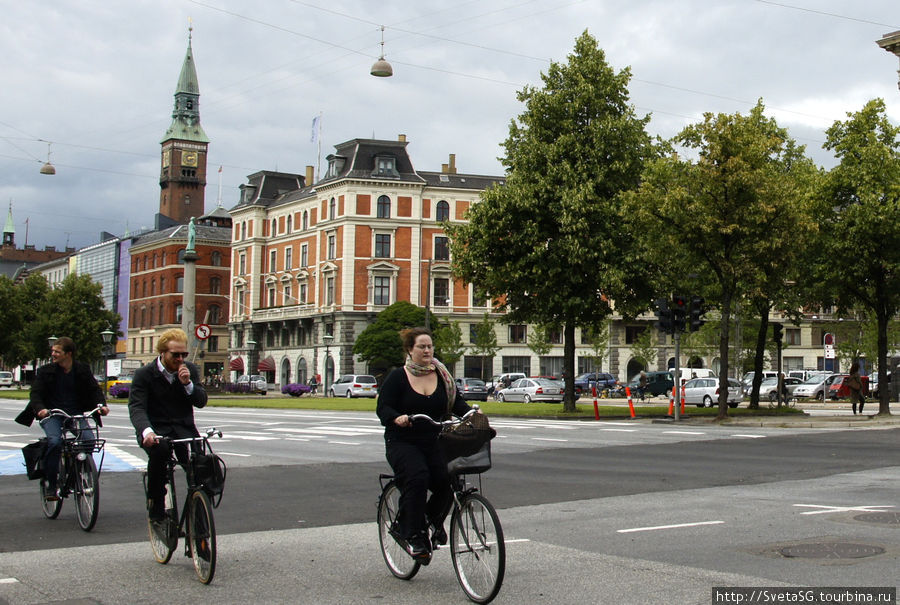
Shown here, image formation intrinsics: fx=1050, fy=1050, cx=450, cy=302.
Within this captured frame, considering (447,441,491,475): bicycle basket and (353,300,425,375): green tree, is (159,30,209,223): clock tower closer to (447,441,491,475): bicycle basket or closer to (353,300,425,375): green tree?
(353,300,425,375): green tree

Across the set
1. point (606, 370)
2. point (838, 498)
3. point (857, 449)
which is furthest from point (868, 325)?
point (838, 498)

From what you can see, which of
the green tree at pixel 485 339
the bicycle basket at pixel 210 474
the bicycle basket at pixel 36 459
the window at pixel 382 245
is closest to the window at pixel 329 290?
the window at pixel 382 245

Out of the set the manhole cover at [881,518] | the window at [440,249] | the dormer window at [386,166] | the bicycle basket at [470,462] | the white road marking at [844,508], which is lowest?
the white road marking at [844,508]

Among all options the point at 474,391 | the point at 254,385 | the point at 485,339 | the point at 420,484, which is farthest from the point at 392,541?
the point at 485,339

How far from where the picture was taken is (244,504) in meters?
11.5

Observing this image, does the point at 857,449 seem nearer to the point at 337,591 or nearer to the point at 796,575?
the point at 796,575

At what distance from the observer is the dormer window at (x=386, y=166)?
83688mm

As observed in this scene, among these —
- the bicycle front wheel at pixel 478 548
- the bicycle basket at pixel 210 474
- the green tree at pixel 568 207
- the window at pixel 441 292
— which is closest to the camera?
the bicycle front wheel at pixel 478 548

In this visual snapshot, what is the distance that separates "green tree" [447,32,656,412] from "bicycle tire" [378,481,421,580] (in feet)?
93.5

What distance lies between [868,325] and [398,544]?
59489 millimetres

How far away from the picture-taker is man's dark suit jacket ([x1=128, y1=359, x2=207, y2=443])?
7.88 meters

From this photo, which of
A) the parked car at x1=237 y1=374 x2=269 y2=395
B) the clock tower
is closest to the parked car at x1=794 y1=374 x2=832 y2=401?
the parked car at x1=237 y1=374 x2=269 y2=395

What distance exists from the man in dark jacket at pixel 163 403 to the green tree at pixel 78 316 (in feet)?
233

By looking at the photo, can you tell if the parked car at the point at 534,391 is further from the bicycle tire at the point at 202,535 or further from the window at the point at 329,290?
the bicycle tire at the point at 202,535
